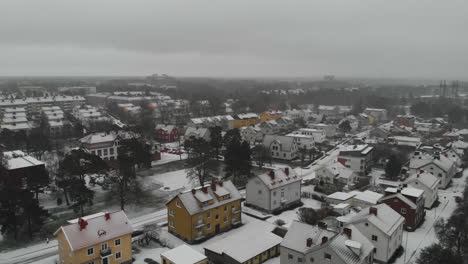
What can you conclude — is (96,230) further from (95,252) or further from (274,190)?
(274,190)

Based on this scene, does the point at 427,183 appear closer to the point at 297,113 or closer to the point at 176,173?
the point at 176,173

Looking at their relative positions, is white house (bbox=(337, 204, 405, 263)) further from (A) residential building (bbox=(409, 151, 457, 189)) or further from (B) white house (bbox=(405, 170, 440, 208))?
(A) residential building (bbox=(409, 151, 457, 189))

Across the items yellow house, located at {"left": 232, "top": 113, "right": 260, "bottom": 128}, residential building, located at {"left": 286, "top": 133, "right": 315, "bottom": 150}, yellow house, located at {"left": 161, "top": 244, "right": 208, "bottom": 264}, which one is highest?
yellow house, located at {"left": 232, "top": 113, "right": 260, "bottom": 128}

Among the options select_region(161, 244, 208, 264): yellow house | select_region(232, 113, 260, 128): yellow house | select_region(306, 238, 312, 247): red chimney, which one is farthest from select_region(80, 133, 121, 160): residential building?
select_region(232, 113, 260, 128): yellow house

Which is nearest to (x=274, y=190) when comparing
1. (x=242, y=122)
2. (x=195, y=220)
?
(x=195, y=220)

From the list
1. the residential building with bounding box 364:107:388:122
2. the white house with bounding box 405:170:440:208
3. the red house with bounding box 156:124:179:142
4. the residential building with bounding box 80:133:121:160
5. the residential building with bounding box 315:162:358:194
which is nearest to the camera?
the white house with bounding box 405:170:440:208

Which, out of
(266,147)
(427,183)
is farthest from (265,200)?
(266,147)

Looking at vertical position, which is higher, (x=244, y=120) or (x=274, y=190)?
(x=244, y=120)
